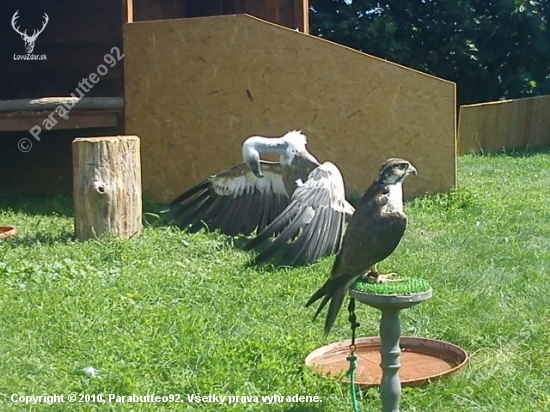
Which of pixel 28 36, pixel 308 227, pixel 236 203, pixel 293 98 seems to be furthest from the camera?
pixel 28 36

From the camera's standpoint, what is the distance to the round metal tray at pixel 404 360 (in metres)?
3.88

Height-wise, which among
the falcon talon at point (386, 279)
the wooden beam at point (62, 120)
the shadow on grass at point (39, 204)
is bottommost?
the falcon talon at point (386, 279)

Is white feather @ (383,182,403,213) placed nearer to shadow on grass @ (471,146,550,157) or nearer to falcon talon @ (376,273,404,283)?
falcon talon @ (376,273,404,283)

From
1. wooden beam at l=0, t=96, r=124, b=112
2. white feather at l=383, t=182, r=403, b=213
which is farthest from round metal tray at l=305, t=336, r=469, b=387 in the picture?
wooden beam at l=0, t=96, r=124, b=112

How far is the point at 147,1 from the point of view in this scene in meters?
11.2

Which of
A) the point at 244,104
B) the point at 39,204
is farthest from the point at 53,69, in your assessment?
the point at 244,104

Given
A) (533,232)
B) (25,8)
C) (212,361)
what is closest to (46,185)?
(25,8)

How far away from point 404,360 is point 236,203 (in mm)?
3184

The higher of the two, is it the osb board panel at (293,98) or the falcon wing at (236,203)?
the osb board panel at (293,98)

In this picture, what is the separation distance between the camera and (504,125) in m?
13.9

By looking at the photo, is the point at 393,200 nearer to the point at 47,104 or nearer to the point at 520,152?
the point at 47,104

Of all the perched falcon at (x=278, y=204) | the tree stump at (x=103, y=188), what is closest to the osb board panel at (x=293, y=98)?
the perched falcon at (x=278, y=204)

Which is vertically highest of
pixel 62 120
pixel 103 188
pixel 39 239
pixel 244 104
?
pixel 244 104

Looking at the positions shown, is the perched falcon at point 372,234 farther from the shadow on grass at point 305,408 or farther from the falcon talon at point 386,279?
the shadow on grass at point 305,408
